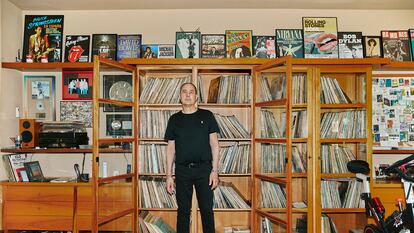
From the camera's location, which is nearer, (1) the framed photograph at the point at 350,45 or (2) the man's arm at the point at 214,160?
(2) the man's arm at the point at 214,160

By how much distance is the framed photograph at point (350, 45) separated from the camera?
4.55m

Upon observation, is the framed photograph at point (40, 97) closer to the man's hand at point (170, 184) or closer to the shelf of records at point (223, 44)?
the shelf of records at point (223, 44)

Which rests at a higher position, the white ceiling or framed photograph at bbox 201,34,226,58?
the white ceiling

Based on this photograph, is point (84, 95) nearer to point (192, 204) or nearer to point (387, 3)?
point (192, 204)

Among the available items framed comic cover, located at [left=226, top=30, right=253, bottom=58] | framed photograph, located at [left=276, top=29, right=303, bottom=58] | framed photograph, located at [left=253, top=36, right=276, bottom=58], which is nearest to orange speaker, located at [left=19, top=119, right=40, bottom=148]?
framed comic cover, located at [left=226, top=30, right=253, bottom=58]

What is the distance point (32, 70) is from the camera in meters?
4.67

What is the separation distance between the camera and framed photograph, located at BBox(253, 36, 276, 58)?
15.0 ft

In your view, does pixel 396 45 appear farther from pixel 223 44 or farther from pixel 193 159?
pixel 193 159

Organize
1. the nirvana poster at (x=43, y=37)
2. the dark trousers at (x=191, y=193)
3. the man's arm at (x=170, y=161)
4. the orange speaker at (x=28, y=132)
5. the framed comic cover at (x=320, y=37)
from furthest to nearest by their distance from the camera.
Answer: the nirvana poster at (x=43, y=37), the framed comic cover at (x=320, y=37), the orange speaker at (x=28, y=132), the man's arm at (x=170, y=161), the dark trousers at (x=191, y=193)

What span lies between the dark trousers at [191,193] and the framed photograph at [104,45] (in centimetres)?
160

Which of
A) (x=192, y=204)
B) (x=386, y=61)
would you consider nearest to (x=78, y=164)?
(x=192, y=204)

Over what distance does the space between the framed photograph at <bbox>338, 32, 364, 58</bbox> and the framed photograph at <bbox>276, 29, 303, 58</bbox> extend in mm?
437

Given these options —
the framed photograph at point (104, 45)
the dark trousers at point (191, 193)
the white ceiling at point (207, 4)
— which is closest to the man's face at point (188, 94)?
the dark trousers at point (191, 193)

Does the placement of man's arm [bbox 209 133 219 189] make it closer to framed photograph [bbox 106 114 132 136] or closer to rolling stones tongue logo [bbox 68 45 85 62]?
framed photograph [bbox 106 114 132 136]
